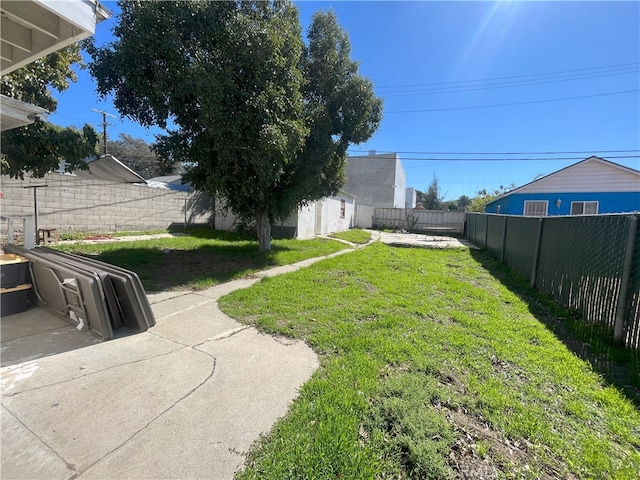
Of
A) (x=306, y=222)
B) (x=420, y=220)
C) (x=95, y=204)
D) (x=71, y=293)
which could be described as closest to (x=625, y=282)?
(x=71, y=293)

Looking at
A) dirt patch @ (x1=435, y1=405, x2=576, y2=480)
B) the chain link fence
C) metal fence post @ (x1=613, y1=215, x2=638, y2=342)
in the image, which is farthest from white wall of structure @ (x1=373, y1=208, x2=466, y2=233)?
dirt patch @ (x1=435, y1=405, x2=576, y2=480)

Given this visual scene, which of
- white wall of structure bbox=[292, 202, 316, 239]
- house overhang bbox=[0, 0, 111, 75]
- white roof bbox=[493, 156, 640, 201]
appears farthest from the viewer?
white roof bbox=[493, 156, 640, 201]

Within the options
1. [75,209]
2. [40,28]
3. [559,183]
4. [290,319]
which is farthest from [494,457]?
[559,183]

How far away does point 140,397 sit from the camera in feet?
7.16

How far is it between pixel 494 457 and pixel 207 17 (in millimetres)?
8592

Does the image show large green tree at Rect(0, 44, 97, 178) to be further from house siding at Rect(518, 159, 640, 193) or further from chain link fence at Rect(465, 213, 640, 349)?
house siding at Rect(518, 159, 640, 193)

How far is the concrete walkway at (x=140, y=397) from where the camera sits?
5.35ft

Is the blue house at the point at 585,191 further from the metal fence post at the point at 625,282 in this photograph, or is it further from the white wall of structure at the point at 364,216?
the metal fence post at the point at 625,282

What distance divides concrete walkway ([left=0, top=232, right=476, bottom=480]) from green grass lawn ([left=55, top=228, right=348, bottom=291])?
2.22m

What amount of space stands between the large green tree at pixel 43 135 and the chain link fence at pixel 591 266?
358 inches

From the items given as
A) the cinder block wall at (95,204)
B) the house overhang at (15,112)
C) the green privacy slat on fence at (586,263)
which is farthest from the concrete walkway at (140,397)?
the cinder block wall at (95,204)

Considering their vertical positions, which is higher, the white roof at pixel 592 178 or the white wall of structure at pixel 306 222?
the white roof at pixel 592 178

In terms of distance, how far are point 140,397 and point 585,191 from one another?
64.8 feet

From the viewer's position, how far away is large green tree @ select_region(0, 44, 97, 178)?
16.8 ft
